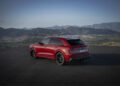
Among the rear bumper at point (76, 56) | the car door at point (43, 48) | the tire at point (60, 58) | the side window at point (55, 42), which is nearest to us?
the rear bumper at point (76, 56)

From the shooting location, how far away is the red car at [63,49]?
24.0 feet

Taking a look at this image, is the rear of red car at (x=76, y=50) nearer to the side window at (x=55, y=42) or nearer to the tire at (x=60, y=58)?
the tire at (x=60, y=58)

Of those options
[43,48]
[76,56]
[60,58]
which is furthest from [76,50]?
[43,48]

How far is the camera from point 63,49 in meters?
7.50

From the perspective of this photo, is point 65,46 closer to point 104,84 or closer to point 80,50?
point 80,50

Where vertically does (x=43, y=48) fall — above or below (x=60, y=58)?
above

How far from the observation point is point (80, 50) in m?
7.53

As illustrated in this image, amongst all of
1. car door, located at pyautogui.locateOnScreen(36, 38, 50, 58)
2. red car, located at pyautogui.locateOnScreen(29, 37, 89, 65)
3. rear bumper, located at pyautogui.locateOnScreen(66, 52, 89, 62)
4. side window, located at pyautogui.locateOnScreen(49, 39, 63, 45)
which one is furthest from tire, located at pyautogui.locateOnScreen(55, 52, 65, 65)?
car door, located at pyautogui.locateOnScreen(36, 38, 50, 58)

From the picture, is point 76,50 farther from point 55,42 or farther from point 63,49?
point 55,42

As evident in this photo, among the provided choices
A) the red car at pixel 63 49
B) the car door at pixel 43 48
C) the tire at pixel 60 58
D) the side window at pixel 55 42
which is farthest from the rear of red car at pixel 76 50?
the car door at pixel 43 48

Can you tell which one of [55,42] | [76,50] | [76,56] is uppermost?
[55,42]

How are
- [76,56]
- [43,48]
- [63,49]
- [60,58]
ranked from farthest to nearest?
[43,48]
[60,58]
[63,49]
[76,56]

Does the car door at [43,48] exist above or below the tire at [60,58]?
above

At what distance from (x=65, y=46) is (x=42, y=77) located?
247 cm
